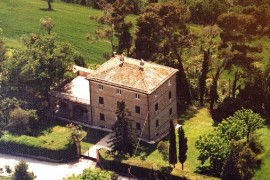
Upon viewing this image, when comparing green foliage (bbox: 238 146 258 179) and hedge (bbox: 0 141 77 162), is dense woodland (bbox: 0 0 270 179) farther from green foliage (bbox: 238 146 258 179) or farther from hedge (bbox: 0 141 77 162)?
green foliage (bbox: 238 146 258 179)

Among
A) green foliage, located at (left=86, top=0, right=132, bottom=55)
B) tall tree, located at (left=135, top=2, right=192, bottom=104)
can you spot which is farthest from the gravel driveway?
green foliage, located at (left=86, top=0, right=132, bottom=55)

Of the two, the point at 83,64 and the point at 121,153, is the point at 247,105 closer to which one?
the point at 121,153

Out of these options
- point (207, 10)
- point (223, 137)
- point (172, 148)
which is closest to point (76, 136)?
point (172, 148)

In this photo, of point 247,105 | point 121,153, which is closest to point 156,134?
point 121,153

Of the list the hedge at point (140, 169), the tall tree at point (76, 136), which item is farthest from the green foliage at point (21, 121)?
the hedge at point (140, 169)

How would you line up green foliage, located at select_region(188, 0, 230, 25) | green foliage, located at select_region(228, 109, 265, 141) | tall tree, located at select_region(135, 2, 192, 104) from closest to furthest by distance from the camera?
green foliage, located at select_region(228, 109, 265, 141) < tall tree, located at select_region(135, 2, 192, 104) < green foliage, located at select_region(188, 0, 230, 25)

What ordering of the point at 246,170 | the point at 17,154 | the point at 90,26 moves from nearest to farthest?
1. the point at 246,170
2. the point at 17,154
3. the point at 90,26
